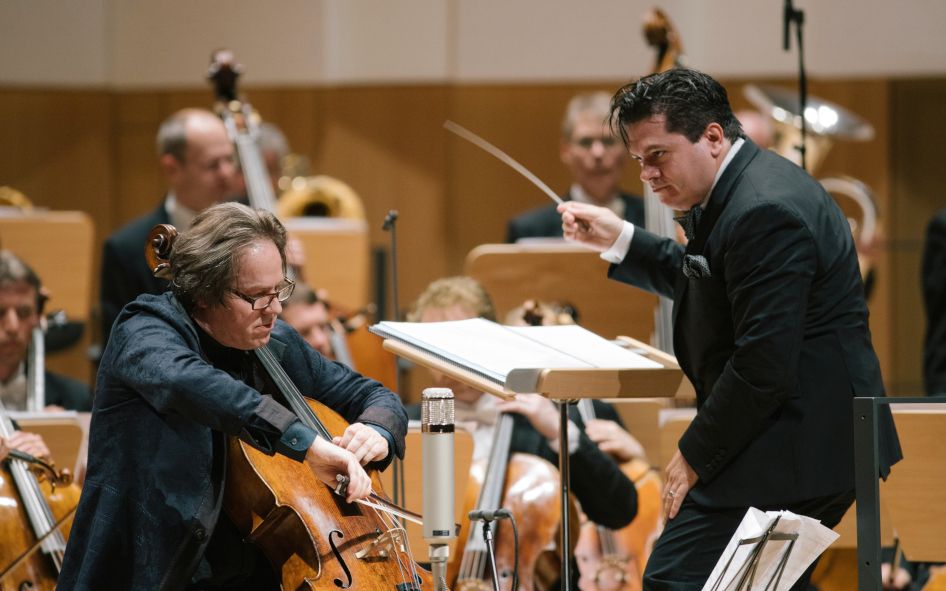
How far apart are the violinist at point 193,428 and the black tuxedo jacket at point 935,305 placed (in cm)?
253

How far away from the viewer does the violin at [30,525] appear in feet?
9.58

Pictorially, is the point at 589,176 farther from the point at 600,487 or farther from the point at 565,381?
the point at 565,381

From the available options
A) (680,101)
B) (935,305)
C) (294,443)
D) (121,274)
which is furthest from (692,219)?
(121,274)

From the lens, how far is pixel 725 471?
260 centimetres

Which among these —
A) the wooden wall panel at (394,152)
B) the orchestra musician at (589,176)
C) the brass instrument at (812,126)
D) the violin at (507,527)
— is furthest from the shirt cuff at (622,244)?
the wooden wall panel at (394,152)

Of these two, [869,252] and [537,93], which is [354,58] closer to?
[537,93]

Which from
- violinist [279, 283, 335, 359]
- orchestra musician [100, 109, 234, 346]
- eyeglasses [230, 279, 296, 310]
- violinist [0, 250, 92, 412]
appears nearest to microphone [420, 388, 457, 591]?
eyeglasses [230, 279, 296, 310]

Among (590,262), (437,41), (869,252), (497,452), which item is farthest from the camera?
(437,41)

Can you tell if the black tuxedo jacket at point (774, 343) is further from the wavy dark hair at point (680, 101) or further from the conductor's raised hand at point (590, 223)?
the conductor's raised hand at point (590, 223)

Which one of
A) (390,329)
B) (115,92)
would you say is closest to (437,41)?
(115,92)

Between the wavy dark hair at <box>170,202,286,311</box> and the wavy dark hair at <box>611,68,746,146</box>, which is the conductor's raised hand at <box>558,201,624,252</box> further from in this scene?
the wavy dark hair at <box>170,202,286,311</box>

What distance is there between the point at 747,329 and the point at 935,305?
2.34m

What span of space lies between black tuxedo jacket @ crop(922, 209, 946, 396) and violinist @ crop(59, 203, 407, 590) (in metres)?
2.53

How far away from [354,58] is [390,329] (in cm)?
503
